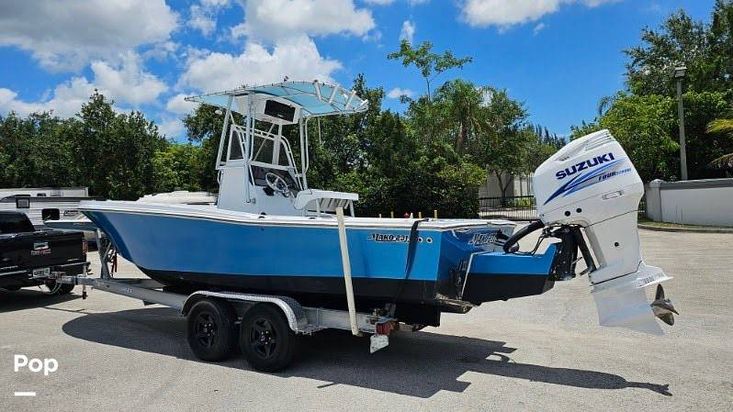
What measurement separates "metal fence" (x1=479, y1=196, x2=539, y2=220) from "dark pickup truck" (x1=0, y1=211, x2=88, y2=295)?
79.5 ft

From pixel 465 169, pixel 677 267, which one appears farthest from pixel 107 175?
pixel 677 267

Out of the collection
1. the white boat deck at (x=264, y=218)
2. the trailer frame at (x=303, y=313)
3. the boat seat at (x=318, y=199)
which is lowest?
the trailer frame at (x=303, y=313)

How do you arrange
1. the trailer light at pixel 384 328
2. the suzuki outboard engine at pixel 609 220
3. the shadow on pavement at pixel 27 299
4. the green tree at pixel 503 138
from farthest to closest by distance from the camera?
the green tree at pixel 503 138 < the shadow on pavement at pixel 27 299 < the trailer light at pixel 384 328 < the suzuki outboard engine at pixel 609 220

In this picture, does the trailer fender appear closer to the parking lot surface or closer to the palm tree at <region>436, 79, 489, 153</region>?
the parking lot surface

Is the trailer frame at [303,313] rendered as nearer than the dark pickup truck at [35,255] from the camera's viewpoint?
Yes

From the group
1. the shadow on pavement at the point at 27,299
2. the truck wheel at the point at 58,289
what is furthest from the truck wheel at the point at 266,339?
the truck wheel at the point at 58,289

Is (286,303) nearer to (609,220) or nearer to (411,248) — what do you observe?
(411,248)

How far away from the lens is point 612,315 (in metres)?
5.30

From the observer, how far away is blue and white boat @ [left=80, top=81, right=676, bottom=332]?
17.8 ft

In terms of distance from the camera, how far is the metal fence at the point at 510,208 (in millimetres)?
32906

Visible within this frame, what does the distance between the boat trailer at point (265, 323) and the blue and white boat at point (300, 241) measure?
0.66ft

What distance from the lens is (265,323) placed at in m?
6.04

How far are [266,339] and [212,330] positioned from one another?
0.77 meters

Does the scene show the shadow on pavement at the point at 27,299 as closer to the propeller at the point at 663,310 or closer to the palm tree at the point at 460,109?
the propeller at the point at 663,310
